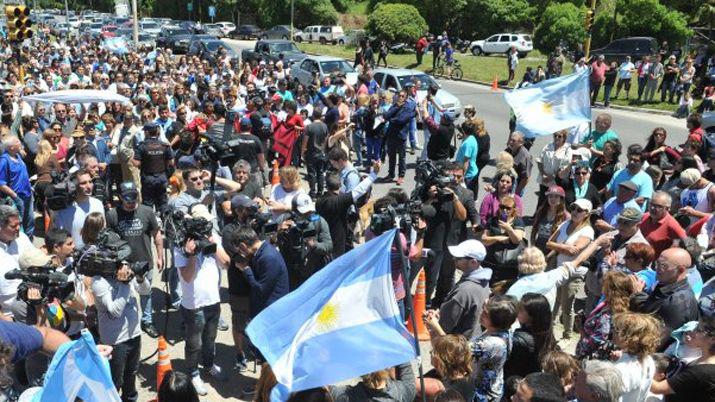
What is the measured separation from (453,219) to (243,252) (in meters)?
2.76

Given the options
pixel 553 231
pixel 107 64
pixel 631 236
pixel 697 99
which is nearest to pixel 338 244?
pixel 553 231

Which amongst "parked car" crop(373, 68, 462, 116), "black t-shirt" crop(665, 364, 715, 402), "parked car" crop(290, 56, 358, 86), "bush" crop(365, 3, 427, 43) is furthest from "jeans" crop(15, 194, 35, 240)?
"bush" crop(365, 3, 427, 43)

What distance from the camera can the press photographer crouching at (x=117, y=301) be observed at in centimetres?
522

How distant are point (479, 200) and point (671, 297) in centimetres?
727

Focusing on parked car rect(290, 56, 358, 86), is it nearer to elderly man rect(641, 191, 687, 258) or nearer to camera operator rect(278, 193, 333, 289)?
camera operator rect(278, 193, 333, 289)

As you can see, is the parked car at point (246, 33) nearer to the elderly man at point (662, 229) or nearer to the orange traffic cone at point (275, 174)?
the orange traffic cone at point (275, 174)

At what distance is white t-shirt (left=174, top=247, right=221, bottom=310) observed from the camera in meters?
5.97

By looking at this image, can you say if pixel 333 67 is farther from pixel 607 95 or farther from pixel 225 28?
pixel 225 28

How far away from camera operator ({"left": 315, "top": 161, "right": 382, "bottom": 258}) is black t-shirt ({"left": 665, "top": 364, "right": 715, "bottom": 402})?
12.8 ft

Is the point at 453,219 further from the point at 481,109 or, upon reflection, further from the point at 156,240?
the point at 481,109

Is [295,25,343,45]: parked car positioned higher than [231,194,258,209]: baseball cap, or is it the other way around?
[295,25,343,45]: parked car

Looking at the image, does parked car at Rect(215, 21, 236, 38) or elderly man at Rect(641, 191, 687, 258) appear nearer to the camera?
elderly man at Rect(641, 191, 687, 258)

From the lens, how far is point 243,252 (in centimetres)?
592

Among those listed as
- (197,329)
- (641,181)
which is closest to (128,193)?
(197,329)
